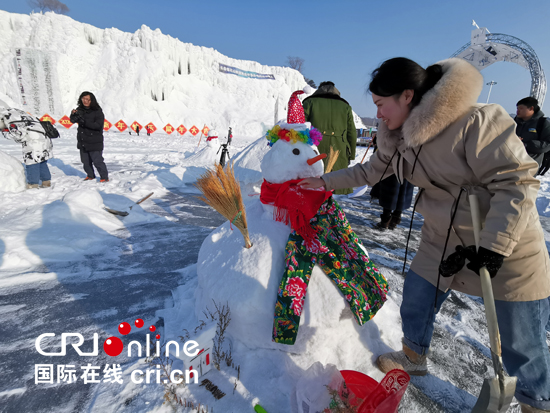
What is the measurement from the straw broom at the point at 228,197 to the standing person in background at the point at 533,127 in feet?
14.7

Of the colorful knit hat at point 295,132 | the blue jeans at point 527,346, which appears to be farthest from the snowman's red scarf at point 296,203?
the blue jeans at point 527,346

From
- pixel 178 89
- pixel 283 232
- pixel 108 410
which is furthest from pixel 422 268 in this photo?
pixel 178 89

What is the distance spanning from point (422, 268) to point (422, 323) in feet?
1.00

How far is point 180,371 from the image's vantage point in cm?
145

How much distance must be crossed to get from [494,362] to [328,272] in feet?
2.52

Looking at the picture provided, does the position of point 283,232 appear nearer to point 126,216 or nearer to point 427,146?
point 427,146

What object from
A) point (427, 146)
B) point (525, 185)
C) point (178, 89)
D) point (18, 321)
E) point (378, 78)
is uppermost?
point (178, 89)

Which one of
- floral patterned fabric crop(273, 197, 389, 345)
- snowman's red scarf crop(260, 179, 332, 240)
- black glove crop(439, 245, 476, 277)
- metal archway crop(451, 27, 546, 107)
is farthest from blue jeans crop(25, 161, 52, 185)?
metal archway crop(451, 27, 546, 107)

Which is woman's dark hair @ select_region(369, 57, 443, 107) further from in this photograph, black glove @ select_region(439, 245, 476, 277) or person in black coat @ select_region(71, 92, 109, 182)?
person in black coat @ select_region(71, 92, 109, 182)

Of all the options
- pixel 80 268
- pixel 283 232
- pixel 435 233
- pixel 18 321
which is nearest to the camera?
pixel 435 233

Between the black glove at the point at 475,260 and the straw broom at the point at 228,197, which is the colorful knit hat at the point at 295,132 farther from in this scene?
the black glove at the point at 475,260

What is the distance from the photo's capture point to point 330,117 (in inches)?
136

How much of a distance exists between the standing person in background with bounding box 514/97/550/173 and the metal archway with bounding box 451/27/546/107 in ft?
32.3

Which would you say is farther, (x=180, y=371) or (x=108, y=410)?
(x=180, y=371)
